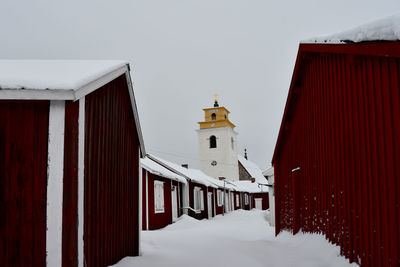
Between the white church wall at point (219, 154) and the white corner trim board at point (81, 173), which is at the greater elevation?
the white church wall at point (219, 154)

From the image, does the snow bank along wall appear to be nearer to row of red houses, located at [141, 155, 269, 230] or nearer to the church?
row of red houses, located at [141, 155, 269, 230]

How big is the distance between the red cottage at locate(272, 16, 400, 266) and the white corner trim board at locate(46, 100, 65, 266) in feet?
12.7

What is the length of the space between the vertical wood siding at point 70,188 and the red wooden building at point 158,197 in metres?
12.1

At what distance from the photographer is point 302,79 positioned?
9312 mm

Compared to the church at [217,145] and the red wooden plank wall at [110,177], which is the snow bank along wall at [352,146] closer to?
the red wooden plank wall at [110,177]

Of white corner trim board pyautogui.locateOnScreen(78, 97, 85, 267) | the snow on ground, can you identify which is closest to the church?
the snow on ground

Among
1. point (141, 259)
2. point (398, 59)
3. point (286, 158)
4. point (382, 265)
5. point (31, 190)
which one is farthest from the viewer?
point (286, 158)

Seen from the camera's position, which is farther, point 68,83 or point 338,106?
point 338,106

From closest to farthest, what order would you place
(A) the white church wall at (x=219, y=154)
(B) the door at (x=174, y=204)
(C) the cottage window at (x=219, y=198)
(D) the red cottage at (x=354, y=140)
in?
(D) the red cottage at (x=354, y=140) < (B) the door at (x=174, y=204) < (C) the cottage window at (x=219, y=198) < (A) the white church wall at (x=219, y=154)

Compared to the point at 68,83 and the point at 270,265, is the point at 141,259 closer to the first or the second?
the point at 270,265

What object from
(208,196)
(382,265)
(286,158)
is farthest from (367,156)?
(208,196)

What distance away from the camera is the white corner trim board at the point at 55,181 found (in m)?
5.00

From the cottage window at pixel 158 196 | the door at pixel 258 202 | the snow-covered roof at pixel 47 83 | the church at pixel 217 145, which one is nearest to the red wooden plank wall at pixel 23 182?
the snow-covered roof at pixel 47 83

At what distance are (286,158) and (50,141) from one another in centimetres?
837
